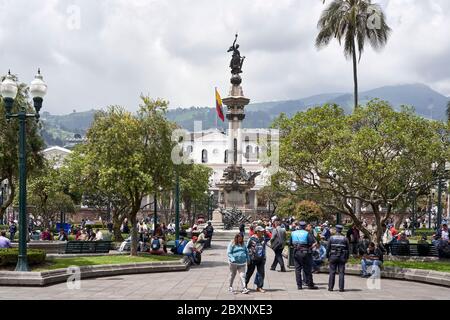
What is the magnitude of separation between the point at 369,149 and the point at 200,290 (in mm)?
→ 11872

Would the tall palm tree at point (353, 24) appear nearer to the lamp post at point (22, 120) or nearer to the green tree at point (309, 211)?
the lamp post at point (22, 120)

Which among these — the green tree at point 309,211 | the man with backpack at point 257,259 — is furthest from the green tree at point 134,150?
the green tree at point 309,211

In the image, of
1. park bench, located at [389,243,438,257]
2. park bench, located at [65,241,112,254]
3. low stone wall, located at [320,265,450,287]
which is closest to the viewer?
low stone wall, located at [320,265,450,287]

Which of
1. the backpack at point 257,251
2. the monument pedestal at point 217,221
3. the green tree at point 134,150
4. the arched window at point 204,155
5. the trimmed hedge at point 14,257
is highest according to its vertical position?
the arched window at point 204,155

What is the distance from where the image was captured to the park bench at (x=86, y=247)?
25141mm

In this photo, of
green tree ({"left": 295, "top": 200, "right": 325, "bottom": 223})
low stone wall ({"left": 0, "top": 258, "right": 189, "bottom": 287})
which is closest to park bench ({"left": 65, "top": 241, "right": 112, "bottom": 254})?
low stone wall ({"left": 0, "top": 258, "right": 189, "bottom": 287})

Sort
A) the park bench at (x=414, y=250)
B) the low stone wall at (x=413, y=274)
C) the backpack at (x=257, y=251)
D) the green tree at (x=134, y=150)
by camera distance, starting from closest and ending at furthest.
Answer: the backpack at (x=257, y=251)
the low stone wall at (x=413, y=274)
the green tree at (x=134, y=150)
the park bench at (x=414, y=250)

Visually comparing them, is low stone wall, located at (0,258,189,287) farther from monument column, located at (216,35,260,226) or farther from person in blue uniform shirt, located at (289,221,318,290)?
monument column, located at (216,35,260,226)

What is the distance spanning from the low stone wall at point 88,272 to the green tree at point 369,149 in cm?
743

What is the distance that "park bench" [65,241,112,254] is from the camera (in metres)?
25.1

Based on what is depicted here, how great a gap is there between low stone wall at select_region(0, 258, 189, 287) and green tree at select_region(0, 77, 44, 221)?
5.52m
